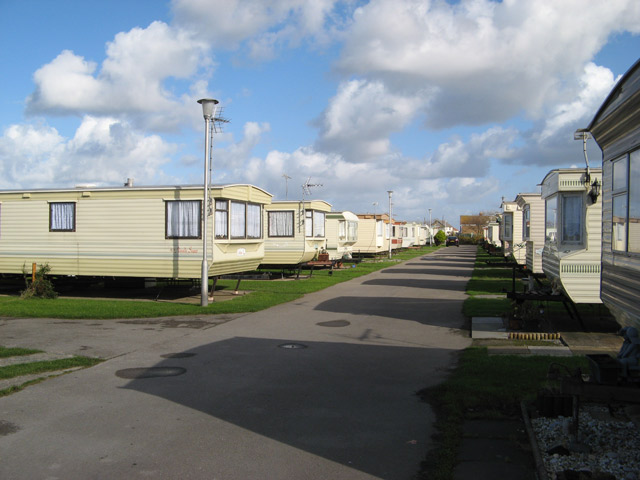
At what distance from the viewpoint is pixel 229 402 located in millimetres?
6609

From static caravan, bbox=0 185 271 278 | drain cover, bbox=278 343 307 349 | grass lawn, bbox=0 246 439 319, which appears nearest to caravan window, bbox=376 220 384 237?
grass lawn, bbox=0 246 439 319

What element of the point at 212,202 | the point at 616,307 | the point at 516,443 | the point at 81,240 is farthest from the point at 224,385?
the point at 81,240

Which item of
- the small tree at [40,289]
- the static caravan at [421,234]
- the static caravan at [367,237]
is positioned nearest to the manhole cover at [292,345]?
the small tree at [40,289]

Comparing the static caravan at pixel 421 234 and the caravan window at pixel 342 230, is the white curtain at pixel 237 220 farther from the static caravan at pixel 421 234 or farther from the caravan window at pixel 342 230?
the static caravan at pixel 421 234

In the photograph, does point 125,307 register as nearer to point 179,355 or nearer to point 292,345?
point 179,355

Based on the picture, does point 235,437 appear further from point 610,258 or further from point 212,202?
point 212,202

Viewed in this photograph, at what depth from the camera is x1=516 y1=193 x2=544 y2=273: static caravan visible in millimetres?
18094

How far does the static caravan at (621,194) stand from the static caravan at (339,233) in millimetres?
23371

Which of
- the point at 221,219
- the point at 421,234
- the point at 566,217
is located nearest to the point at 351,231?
the point at 221,219

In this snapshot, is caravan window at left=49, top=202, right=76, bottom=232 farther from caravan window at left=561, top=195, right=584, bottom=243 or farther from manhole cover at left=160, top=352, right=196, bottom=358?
caravan window at left=561, top=195, right=584, bottom=243

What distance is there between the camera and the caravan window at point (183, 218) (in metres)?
15.5

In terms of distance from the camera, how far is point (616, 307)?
21.0 ft

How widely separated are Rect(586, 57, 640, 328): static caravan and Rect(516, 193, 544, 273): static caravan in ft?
37.7

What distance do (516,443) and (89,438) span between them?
13.0 feet
